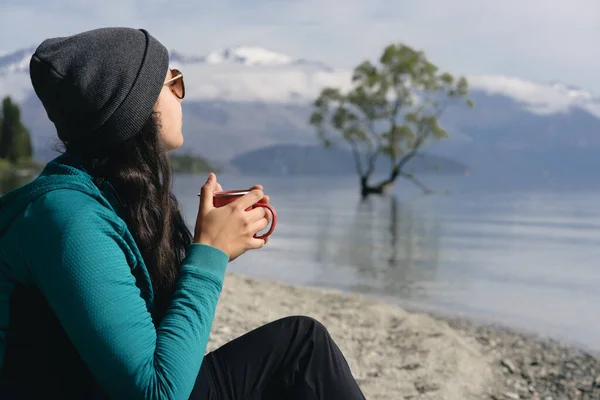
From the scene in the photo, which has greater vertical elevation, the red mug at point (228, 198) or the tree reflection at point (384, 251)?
the red mug at point (228, 198)

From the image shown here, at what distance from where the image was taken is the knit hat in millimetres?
1670

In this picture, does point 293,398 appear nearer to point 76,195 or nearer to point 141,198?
point 141,198

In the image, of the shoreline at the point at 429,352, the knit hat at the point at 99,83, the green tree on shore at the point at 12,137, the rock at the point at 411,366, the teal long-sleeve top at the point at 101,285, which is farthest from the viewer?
the green tree on shore at the point at 12,137

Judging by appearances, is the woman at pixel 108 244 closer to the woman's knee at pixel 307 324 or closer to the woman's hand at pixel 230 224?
the woman's hand at pixel 230 224

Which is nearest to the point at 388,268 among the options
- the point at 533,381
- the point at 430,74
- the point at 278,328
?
the point at 533,381

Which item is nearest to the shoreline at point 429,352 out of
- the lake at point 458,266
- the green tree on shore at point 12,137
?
the lake at point 458,266

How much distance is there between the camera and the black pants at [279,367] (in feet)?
6.64

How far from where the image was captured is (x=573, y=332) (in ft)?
26.6

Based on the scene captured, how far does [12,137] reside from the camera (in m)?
82.6

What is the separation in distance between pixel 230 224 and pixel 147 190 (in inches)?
9.0

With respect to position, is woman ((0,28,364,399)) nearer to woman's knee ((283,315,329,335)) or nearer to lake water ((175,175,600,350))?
woman's knee ((283,315,329,335))

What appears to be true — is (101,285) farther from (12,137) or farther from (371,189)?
(12,137)

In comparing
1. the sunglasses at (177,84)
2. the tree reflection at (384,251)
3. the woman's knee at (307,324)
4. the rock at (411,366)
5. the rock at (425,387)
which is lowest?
the tree reflection at (384,251)

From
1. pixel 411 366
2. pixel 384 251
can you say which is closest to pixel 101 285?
pixel 411 366
